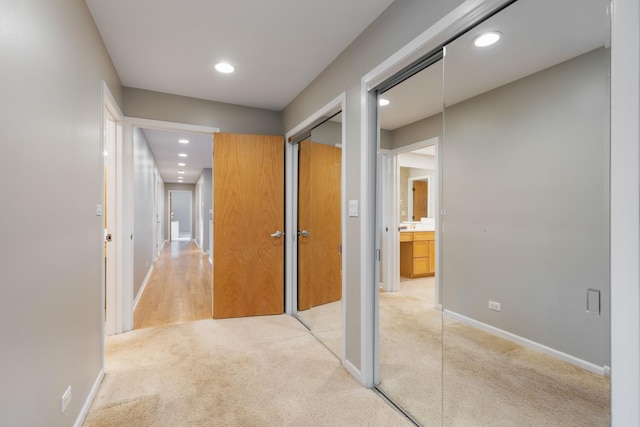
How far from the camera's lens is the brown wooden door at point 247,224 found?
3383 millimetres

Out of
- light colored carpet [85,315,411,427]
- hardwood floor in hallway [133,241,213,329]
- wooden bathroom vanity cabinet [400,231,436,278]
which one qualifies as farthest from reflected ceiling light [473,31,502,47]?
hardwood floor in hallway [133,241,213,329]

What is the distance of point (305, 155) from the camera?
341 centimetres

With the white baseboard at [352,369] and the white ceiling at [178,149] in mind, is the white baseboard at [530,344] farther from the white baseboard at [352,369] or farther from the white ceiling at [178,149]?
Result: the white ceiling at [178,149]

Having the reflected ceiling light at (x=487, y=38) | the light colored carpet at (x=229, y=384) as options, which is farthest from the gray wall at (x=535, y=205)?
the light colored carpet at (x=229, y=384)

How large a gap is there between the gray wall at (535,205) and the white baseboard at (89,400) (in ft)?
6.76

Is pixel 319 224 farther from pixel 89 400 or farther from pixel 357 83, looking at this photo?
pixel 89 400

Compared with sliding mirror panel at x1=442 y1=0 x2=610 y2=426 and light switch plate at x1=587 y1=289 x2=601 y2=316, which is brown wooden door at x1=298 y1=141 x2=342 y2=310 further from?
light switch plate at x1=587 y1=289 x2=601 y2=316

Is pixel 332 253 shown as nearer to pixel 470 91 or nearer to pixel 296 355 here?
pixel 296 355

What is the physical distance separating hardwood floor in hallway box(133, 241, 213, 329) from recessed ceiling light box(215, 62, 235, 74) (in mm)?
2544

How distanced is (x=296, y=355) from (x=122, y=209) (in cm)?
215

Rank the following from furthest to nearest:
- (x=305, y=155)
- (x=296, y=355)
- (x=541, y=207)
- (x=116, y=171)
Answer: (x=305, y=155) < (x=116, y=171) < (x=296, y=355) < (x=541, y=207)

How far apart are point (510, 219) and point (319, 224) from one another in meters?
1.84

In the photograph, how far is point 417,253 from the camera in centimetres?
211

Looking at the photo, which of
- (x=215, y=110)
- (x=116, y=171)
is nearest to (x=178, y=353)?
(x=116, y=171)
